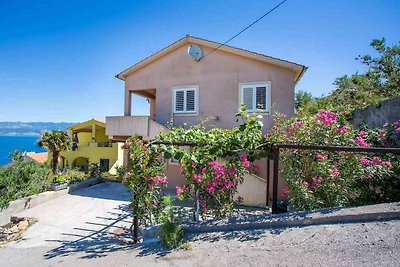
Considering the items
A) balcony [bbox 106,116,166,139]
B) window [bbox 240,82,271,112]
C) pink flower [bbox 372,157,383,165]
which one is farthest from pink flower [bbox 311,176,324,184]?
balcony [bbox 106,116,166,139]

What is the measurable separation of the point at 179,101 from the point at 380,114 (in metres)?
10.5

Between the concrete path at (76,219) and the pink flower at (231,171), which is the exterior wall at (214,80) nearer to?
the concrete path at (76,219)

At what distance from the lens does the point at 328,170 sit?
634 cm

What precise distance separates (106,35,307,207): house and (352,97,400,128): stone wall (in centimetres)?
342

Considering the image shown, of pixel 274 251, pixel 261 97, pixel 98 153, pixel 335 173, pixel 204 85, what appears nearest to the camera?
pixel 274 251

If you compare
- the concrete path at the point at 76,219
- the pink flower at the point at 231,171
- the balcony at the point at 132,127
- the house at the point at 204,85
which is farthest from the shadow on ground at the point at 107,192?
the pink flower at the point at 231,171

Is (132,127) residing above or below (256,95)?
below

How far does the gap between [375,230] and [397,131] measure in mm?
5030

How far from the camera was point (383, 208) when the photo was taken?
5.19m

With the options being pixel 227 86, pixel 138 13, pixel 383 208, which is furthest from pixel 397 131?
pixel 138 13

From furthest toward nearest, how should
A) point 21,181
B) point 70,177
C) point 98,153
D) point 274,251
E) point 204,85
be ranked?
point 98,153 < point 70,177 < point 204,85 < point 21,181 < point 274,251

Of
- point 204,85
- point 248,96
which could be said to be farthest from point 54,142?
point 248,96

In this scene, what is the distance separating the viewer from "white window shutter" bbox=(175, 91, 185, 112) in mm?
15664

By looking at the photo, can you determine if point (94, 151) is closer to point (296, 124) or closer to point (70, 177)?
point (70, 177)
